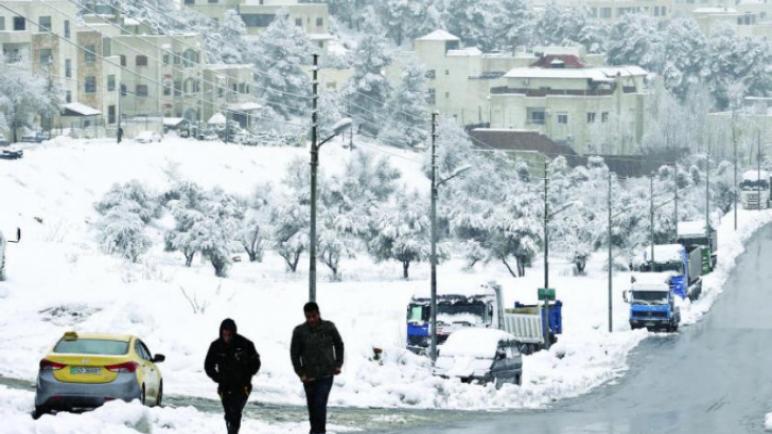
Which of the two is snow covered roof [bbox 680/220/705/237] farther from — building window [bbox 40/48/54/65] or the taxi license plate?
the taxi license plate

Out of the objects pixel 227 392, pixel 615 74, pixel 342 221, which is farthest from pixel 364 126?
pixel 227 392

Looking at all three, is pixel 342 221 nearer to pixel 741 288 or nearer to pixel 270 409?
pixel 741 288

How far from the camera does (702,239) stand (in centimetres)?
8762

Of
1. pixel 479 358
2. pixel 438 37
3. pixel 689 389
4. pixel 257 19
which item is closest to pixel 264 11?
pixel 257 19

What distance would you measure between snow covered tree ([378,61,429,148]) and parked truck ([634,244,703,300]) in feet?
258

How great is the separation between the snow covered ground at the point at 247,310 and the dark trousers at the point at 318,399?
8.53 feet

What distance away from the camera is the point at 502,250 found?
8969cm

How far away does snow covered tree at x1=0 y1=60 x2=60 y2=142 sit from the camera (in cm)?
11438

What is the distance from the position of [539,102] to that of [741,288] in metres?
82.8

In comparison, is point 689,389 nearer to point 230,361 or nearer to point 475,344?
point 475,344

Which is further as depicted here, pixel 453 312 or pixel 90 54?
pixel 90 54

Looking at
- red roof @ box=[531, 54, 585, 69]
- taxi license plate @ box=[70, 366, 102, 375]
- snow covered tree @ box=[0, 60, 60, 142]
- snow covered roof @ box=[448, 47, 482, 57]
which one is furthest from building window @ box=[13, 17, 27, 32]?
taxi license plate @ box=[70, 366, 102, 375]

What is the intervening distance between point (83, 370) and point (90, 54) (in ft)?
351

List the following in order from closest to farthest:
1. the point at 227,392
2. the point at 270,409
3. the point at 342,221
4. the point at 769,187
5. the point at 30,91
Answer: the point at 227,392 → the point at 270,409 → the point at 342,221 → the point at 30,91 → the point at 769,187
